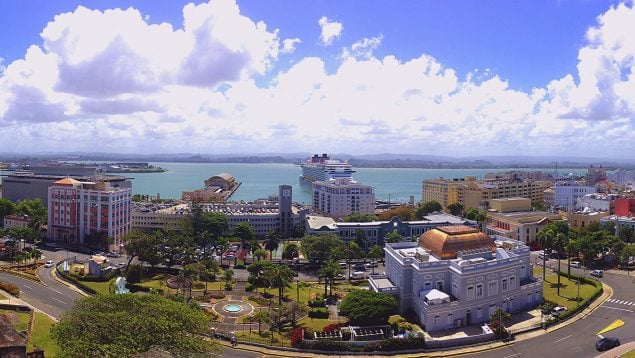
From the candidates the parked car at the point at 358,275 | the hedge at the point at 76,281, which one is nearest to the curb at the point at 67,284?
the hedge at the point at 76,281

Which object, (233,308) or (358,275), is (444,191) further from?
(233,308)

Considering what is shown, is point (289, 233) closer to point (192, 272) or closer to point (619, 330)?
point (192, 272)

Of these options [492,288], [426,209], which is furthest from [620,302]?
[426,209]

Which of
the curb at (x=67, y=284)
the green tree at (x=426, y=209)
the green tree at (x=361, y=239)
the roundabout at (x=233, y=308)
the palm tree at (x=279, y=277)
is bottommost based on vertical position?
the roundabout at (x=233, y=308)

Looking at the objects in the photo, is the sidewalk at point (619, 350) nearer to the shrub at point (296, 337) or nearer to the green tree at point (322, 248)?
the shrub at point (296, 337)

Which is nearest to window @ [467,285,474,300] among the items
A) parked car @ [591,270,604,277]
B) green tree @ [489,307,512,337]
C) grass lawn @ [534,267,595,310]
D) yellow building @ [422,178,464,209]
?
green tree @ [489,307,512,337]

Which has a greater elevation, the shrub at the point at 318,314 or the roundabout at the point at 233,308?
the shrub at the point at 318,314

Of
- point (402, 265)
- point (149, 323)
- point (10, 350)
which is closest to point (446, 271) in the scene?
point (402, 265)
